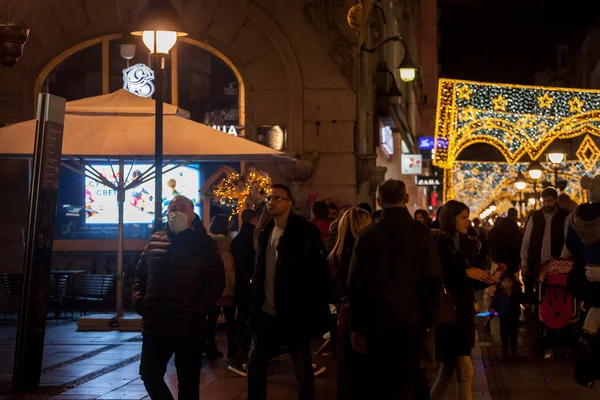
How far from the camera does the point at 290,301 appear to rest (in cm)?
847

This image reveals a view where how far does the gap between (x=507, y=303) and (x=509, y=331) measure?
0.51 meters

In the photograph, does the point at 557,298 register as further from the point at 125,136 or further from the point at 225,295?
the point at 125,136

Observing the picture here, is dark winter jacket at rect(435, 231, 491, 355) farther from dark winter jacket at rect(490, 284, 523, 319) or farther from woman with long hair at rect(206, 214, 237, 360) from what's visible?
dark winter jacket at rect(490, 284, 523, 319)

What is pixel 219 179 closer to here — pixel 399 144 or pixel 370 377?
pixel 370 377

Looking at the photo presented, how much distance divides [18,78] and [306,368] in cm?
1350

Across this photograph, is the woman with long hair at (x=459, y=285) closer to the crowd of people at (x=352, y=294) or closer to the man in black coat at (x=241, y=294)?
the crowd of people at (x=352, y=294)

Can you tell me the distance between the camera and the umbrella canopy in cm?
1505

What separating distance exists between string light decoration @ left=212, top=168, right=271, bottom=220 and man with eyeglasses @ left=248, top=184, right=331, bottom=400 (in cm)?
1049

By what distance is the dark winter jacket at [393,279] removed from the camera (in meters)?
7.21

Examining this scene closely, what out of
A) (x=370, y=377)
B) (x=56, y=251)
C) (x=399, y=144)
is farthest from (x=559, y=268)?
(x=399, y=144)

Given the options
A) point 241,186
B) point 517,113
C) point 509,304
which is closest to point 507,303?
point 509,304

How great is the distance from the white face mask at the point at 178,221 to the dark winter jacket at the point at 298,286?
82 cm

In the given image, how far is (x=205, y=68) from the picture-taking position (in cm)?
2131

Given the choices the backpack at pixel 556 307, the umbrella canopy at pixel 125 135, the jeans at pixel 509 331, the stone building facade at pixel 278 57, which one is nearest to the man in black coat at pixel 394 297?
the backpack at pixel 556 307
